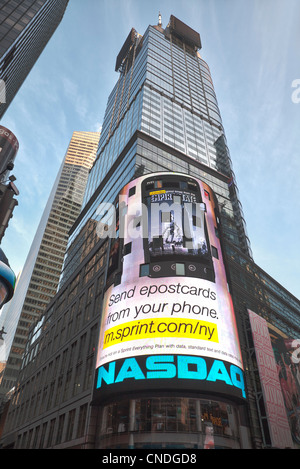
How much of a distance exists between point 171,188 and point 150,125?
33460 millimetres

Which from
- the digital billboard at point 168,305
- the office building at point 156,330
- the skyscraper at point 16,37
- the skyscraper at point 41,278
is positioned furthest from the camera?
A: the skyscraper at point 41,278

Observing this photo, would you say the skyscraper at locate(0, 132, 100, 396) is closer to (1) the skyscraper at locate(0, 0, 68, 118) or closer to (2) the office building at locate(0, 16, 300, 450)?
(2) the office building at locate(0, 16, 300, 450)

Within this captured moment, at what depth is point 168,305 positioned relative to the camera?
2717 cm

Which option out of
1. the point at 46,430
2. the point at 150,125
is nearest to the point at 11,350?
the point at 46,430

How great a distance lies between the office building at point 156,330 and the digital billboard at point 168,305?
0.10 metres

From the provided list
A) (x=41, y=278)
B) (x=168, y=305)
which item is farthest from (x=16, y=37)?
(x=41, y=278)

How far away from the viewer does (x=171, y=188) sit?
37094 millimetres

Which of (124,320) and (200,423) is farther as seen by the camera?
(124,320)

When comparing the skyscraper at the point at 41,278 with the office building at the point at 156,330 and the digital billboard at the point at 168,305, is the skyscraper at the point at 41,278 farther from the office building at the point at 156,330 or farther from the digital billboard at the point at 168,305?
the digital billboard at the point at 168,305

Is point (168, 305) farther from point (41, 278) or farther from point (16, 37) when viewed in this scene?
point (41, 278)

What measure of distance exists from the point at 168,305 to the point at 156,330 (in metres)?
2.40

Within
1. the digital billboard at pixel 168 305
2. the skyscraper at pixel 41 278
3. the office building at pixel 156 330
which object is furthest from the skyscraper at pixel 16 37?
the skyscraper at pixel 41 278

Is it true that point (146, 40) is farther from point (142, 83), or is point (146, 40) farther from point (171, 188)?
point (171, 188)

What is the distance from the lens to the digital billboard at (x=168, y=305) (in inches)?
973
